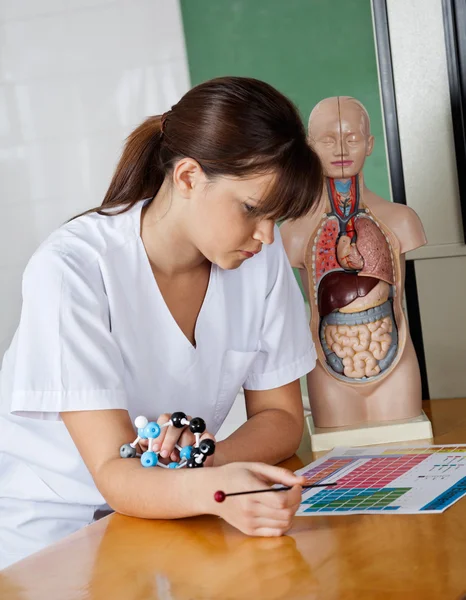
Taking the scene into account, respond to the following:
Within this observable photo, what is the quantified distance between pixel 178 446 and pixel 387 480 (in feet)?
0.98

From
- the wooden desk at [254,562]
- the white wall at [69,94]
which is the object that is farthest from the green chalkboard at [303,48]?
the wooden desk at [254,562]

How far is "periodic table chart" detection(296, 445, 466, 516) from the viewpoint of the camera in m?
1.14

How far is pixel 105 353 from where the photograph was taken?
50.8 inches

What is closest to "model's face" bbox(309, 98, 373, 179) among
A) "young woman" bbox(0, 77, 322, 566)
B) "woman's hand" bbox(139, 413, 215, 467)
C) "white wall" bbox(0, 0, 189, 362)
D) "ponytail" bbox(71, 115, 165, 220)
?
"young woman" bbox(0, 77, 322, 566)

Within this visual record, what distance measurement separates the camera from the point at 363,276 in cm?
157

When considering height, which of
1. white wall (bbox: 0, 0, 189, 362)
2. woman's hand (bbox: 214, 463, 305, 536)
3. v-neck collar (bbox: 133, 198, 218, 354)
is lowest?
woman's hand (bbox: 214, 463, 305, 536)

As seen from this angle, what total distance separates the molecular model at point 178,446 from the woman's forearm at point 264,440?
132 millimetres

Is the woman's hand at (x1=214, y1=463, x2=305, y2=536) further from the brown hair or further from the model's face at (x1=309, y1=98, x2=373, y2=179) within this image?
the model's face at (x1=309, y1=98, x2=373, y2=179)

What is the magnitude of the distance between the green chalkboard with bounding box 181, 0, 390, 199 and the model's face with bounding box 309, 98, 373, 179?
26.1 inches

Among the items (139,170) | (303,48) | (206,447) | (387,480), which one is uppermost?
(303,48)

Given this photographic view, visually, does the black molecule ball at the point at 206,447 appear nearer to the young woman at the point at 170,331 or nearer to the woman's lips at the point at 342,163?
the young woman at the point at 170,331

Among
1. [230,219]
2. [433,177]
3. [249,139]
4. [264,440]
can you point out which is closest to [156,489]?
[264,440]

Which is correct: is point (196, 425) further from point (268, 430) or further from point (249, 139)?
point (249, 139)

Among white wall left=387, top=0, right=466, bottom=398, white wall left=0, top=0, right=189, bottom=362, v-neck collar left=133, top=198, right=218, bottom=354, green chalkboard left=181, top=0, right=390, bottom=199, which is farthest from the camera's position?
white wall left=0, top=0, right=189, bottom=362
